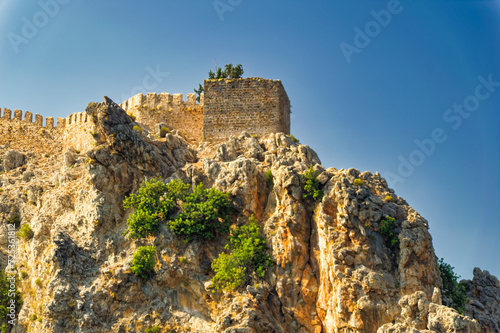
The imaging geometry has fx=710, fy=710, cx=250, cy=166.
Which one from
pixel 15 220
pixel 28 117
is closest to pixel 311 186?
pixel 15 220

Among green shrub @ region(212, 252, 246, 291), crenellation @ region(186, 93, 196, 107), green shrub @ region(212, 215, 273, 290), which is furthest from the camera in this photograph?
crenellation @ region(186, 93, 196, 107)

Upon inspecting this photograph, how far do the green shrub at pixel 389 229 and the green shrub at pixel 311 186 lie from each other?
13.7ft

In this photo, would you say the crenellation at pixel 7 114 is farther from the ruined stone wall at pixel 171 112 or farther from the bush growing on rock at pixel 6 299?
the bush growing on rock at pixel 6 299

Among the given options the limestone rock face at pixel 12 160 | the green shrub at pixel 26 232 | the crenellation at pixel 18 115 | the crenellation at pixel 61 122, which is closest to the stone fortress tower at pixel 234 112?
the crenellation at pixel 61 122

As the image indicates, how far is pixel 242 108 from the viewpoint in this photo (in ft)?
167

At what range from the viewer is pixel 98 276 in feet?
143

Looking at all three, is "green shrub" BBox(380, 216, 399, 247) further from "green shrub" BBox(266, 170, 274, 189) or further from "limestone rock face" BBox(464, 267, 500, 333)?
"green shrub" BBox(266, 170, 274, 189)

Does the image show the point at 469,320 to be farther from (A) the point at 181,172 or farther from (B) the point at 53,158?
(B) the point at 53,158

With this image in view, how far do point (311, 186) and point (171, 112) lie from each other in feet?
46.5

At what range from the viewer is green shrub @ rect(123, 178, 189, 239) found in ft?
145

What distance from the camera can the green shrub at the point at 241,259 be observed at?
42.0m

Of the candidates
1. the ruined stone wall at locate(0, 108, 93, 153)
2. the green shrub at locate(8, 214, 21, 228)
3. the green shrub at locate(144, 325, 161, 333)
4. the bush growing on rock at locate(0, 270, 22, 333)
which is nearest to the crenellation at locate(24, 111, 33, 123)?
the ruined stone wall at locate(0, 108, 93, 153)

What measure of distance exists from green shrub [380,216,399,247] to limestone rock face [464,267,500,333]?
22.4ft

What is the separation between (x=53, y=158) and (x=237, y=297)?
20.4 metres
